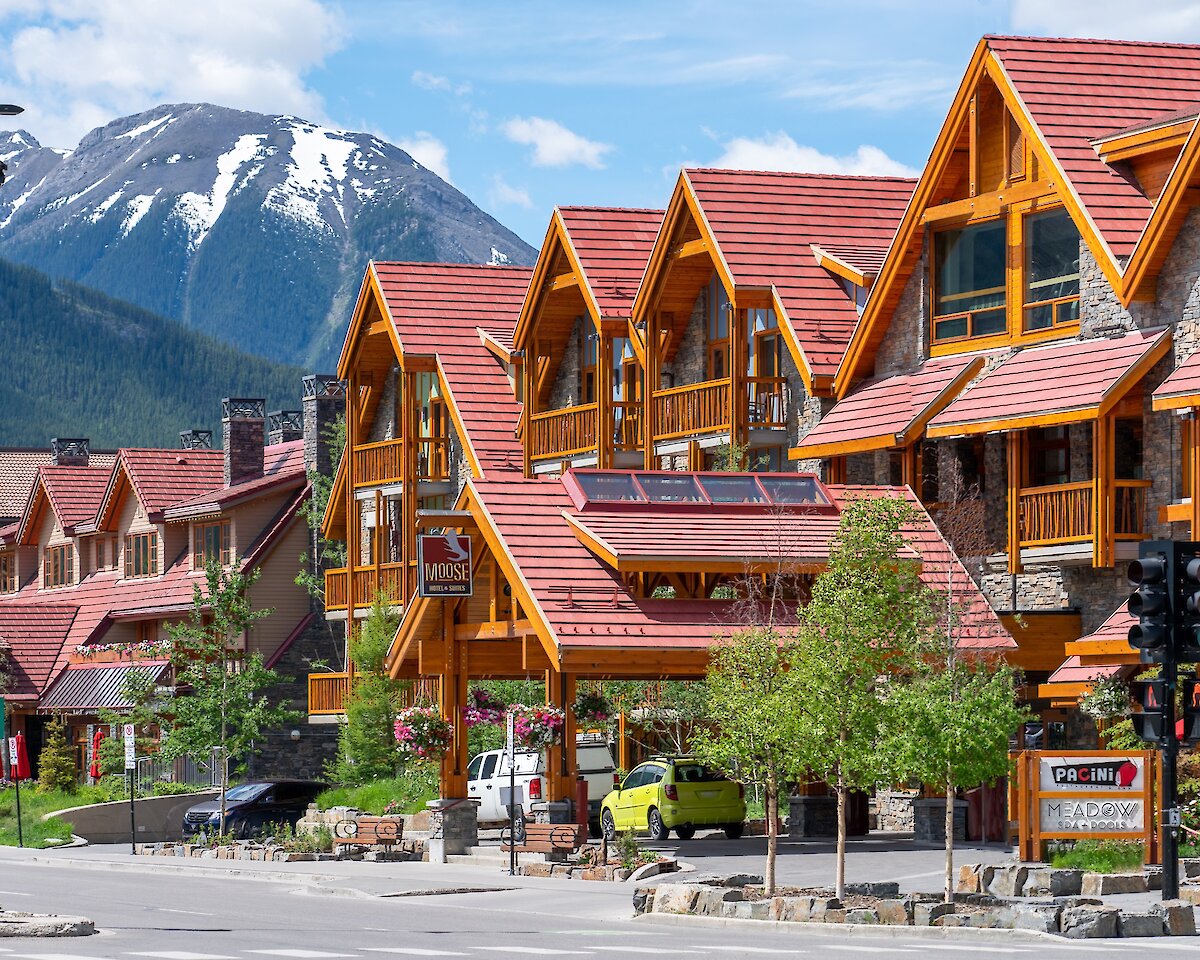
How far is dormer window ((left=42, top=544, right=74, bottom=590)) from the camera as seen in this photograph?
77062 millimetres

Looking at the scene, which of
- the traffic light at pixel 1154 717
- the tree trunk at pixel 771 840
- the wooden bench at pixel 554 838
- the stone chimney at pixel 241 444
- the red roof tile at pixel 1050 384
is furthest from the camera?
the stone chimney at pixel 241 444

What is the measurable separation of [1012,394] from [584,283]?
43.7 feet

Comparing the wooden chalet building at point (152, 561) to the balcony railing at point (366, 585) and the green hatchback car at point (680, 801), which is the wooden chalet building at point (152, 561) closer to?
A: the balcony railing at point (366, 585)

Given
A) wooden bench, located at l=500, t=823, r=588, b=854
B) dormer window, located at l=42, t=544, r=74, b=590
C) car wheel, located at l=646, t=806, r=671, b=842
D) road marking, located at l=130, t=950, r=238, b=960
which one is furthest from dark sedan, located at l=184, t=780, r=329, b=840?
road marking, located at l=130, t=950, r=238, b=960

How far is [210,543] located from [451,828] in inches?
1121

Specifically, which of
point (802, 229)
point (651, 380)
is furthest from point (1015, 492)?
point (651, 380)

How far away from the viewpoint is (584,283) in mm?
49094

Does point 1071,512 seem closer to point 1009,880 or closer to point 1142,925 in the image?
point 1009,880

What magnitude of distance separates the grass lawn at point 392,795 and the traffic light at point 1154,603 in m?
24.3

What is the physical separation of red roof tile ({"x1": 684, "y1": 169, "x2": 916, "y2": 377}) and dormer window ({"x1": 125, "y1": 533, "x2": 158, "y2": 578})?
93.3 feet

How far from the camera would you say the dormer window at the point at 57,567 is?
77.1 metres

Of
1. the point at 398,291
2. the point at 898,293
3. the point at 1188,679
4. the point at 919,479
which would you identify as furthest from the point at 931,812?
the point at 398,291

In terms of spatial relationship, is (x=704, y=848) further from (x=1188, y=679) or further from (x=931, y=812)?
(x=1188, y=679)

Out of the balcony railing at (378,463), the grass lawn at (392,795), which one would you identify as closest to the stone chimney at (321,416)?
the balcony railing at (378,463)
